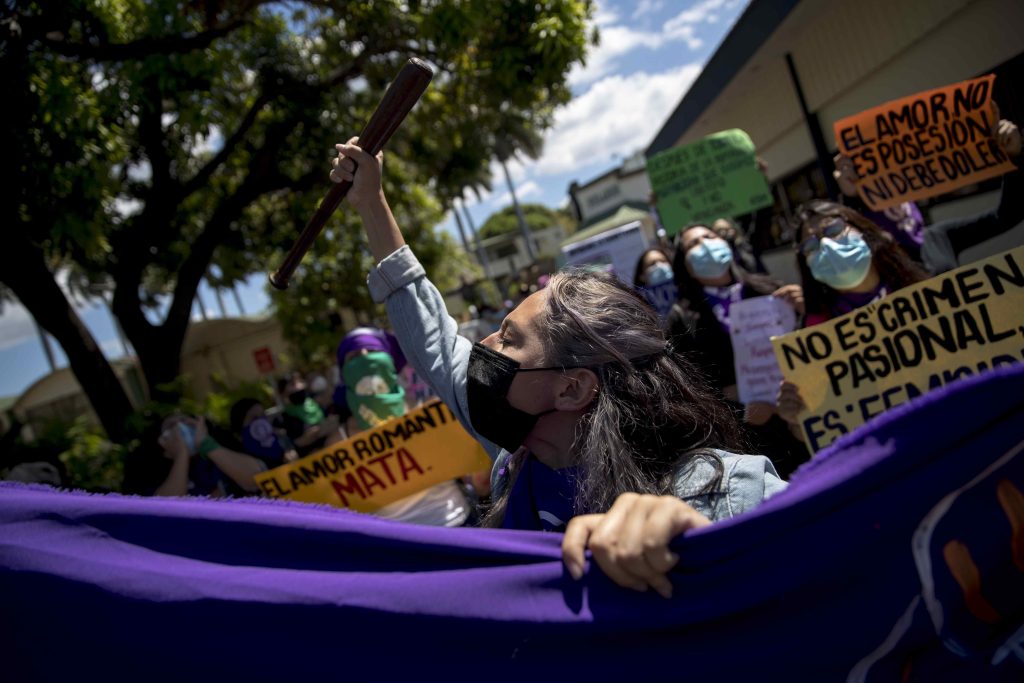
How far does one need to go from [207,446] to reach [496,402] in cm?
305

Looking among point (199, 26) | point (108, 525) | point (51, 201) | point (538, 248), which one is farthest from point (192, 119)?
point (538, 248)

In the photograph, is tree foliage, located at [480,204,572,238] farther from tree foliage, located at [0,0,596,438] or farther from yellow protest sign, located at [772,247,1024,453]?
yellow protest sign, located at [772,247,1024,453]

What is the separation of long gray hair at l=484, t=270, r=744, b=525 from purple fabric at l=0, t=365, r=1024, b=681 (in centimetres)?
30

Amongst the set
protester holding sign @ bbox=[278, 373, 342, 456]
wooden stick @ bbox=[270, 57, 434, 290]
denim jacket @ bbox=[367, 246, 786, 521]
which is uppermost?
wooden stick @ bbox=[270, 57, 434, 290]

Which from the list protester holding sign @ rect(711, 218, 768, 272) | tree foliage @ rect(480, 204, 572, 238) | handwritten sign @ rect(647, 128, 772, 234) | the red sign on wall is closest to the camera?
protester holding sign @ rect(711, 218, 768, 272)

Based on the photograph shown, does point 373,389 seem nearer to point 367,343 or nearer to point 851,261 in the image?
point 367,343

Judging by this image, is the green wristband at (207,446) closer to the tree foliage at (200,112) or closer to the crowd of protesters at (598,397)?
the crowd of protesters at (598,397)

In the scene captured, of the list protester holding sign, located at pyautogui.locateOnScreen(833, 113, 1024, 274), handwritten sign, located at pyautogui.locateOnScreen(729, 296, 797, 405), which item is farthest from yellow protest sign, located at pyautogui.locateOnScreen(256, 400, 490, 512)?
protester holding sign, located at pyautogui.locateOnScreen(833, 113, 1024, 274)

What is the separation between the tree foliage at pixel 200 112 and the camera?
6059 millimetres

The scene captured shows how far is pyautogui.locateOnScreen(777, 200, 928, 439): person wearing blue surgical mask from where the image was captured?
301 centimetres

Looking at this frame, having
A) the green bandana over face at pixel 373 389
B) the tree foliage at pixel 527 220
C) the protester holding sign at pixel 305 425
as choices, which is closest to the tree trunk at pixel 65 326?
the protester holding sign at pixel 305 425

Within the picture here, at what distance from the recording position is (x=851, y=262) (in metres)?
3.01

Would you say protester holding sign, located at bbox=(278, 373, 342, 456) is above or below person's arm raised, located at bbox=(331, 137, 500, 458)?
below

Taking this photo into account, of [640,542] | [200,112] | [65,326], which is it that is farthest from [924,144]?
[65,326]
